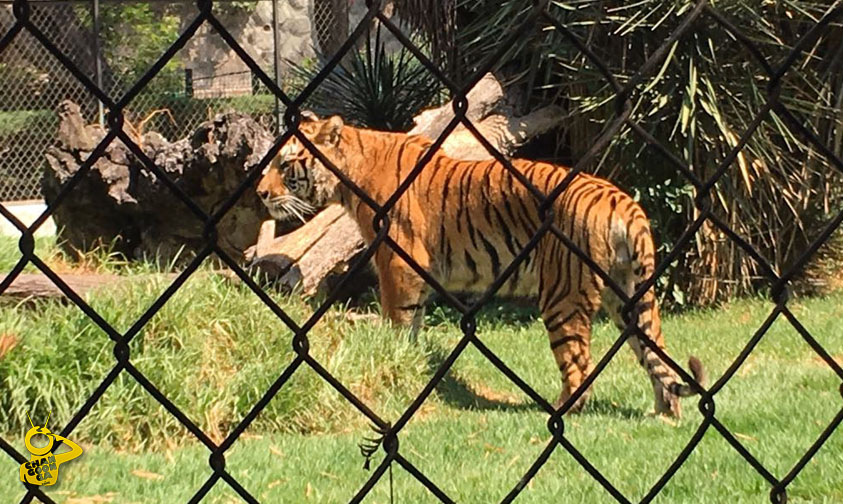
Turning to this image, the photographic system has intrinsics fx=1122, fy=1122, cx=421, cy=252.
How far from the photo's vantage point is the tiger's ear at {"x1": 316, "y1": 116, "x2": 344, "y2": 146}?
719cm

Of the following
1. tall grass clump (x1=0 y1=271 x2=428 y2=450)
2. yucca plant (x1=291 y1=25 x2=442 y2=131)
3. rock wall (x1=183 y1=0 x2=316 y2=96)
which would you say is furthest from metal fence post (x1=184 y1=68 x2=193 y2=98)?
tall grass clump (x1=0 y1=271 x2=428 y2=450)

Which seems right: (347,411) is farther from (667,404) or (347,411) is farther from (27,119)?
(27,119)

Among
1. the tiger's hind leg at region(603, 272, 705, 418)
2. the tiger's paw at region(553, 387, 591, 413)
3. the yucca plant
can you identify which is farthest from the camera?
the yucca plant

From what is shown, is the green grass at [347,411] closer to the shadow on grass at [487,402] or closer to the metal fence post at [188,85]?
the shadow on grass at [487,402]

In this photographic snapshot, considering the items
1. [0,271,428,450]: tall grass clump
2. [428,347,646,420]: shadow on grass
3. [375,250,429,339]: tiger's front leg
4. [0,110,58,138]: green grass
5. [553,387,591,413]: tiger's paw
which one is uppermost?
[0,271,428,450]: tall grass clump

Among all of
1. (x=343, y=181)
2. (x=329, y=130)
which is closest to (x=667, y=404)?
(x=329, y=130)

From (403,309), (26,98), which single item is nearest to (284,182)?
(403,309)

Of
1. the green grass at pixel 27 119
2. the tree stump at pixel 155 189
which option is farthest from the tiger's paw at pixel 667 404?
the green grass at pixel 27 119

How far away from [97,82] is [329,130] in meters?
6.98

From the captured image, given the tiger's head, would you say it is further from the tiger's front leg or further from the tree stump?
the tree stump

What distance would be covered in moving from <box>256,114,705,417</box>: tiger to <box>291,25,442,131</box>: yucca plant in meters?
3.04

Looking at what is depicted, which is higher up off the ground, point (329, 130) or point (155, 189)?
point (329, 130)

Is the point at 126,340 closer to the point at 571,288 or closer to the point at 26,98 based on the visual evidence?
the point at 571,288

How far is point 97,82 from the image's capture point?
43.6ft
